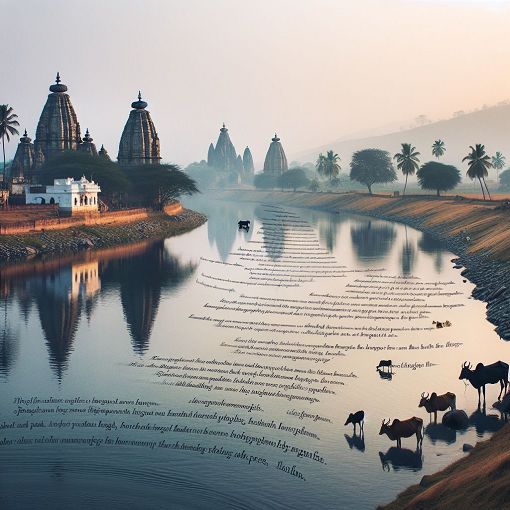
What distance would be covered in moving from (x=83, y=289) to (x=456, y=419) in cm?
5553

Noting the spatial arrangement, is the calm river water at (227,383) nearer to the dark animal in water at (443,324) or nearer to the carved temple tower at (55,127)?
the dark animal in water at (443,324)

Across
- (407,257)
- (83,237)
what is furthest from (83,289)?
(83,237)

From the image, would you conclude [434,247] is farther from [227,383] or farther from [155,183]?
[227,383]

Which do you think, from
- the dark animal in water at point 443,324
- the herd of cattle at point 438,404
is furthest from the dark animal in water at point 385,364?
the dark animal in water at point 443,324

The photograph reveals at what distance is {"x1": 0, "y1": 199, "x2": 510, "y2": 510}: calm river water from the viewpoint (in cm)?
3706

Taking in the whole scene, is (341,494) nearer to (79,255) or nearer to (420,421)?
(420,421)

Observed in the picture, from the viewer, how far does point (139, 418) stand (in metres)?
45.4

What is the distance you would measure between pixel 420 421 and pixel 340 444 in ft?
13.0

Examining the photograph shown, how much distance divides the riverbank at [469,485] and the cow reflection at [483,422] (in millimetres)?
3500

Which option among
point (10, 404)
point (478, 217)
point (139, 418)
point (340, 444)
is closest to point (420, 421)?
point (340, 444)

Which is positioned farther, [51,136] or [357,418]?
[51,136]

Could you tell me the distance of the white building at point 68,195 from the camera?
146 metres

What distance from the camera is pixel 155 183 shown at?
188m

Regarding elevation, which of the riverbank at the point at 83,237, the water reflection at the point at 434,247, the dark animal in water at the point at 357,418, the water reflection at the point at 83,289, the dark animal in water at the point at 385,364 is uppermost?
the riverbank at the point at 83,237
